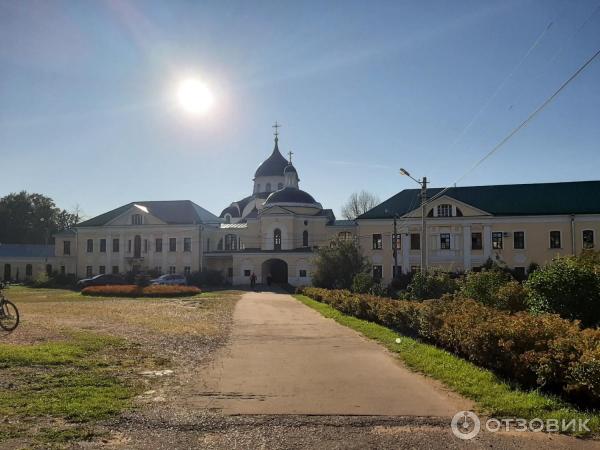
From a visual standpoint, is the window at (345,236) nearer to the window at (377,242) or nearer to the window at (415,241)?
the window at (377,242)

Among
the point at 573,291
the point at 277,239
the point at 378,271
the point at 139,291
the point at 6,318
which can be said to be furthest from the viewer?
the point at 277,239

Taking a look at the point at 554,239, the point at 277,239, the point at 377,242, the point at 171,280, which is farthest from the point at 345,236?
the point at 554,239

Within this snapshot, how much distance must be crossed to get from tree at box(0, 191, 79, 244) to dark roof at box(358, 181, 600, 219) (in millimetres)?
61496

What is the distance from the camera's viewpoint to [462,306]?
37.5 ft

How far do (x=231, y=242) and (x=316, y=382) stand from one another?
184 feet

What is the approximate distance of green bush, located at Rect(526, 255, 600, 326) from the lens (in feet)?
37.4

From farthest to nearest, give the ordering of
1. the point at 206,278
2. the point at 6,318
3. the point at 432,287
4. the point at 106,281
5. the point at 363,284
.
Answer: the point at 206,278
the point at 106,281
the point at 363,284
the point at 432,287
the point at 6,318

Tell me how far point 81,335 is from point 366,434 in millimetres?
8676

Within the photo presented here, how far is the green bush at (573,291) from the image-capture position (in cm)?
1139

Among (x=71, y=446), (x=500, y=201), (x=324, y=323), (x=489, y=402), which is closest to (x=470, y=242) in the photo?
(x=500, y=201)

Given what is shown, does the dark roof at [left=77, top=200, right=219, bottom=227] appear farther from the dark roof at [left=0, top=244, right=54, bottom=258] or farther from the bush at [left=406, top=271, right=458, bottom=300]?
the bush at [left=406, top=271, right=458, bottom=300]

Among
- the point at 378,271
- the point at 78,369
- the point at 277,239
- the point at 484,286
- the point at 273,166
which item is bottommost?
the point at 78,369

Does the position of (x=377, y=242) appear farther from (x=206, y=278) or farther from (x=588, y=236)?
(x=588, y=236)

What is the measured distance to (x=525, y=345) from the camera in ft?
25.0
